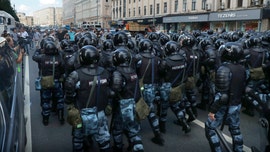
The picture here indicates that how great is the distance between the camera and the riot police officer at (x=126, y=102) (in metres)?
4.11

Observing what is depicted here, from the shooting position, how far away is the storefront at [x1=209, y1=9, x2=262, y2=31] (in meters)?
24.9

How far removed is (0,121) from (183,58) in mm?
3966

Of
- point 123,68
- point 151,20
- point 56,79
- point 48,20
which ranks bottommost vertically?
point 56,79

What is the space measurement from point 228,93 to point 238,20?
26124mm

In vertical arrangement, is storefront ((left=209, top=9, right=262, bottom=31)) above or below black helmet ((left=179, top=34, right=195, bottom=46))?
above

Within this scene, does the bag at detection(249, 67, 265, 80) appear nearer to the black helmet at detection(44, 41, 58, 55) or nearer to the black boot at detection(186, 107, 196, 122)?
the black boot at detection(186, 107, 196, 122)

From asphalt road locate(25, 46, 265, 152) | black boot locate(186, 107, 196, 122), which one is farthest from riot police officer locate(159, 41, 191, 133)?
black boot locate(186, 107, 196, 122)

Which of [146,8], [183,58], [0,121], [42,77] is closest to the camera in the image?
[0,121]

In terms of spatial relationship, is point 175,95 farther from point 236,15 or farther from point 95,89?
point 236,15

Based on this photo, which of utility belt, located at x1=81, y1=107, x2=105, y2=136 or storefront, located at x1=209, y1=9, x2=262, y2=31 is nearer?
utility belt, located at x1=81, y1=107, x2=105, y2=136

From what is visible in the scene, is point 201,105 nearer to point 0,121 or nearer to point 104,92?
point 104,92

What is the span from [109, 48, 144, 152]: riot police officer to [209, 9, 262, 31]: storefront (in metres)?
23.3

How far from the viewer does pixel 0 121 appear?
86.2 inches

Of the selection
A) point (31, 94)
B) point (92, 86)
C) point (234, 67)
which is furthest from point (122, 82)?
point (31, 94)
